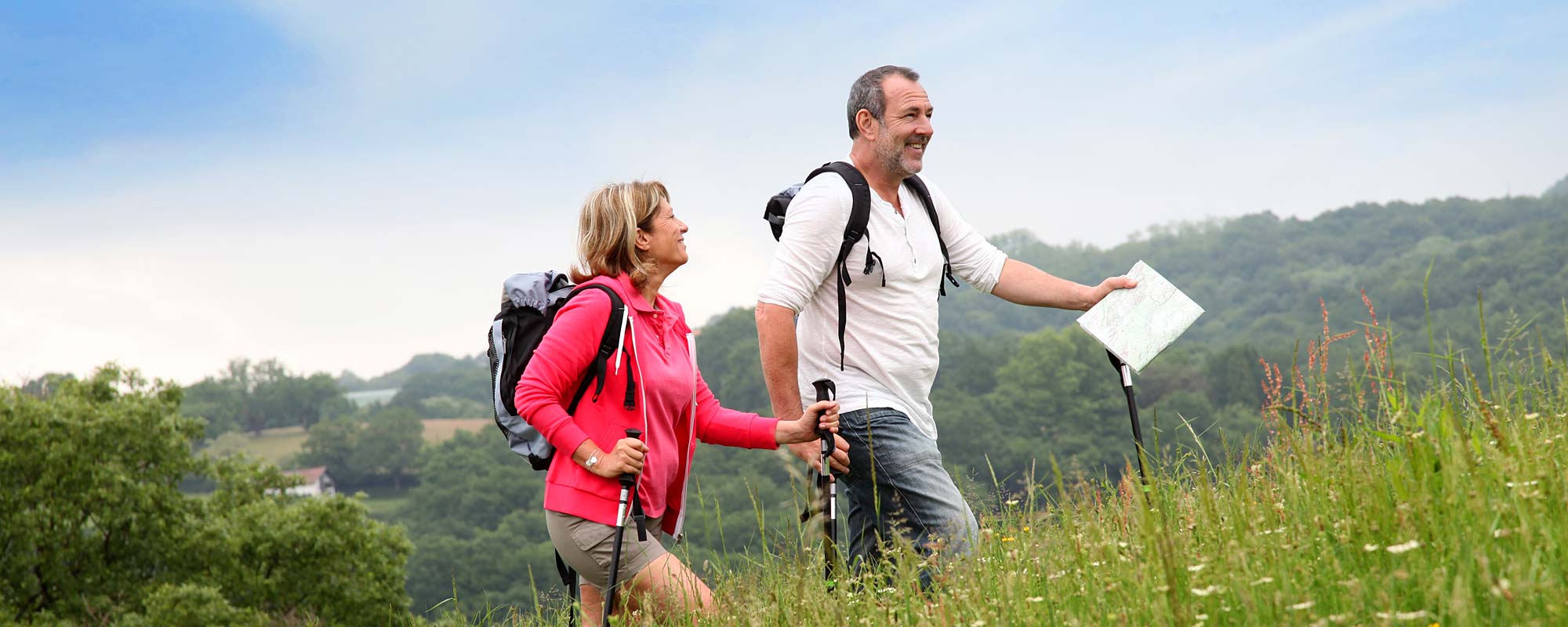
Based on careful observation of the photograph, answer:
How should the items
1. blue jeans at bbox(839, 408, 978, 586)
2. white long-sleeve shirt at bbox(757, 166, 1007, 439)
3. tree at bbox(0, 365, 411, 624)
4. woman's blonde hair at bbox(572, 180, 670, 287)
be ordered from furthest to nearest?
tree at bbox(0, 365, 411, 624) → white long-sleeve shirt at bbox(757, 166, 1007, 439) → blue jeans at bbox(839, 408, 978, 586) → woman's blonde hair at bbox(572, 180, 670, 287)

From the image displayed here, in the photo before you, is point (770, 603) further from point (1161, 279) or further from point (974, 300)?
point (974, 300)

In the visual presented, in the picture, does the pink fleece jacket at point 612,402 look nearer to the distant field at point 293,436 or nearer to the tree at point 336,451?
the distant field at point 293,436

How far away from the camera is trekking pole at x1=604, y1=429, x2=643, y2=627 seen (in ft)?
11.3

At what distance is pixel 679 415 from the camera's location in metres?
3.97

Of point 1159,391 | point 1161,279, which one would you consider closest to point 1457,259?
point 1159,391

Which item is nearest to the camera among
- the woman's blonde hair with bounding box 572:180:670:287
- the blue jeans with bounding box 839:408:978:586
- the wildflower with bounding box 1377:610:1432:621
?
the wildflower with bounding box 1377:610:1432:621

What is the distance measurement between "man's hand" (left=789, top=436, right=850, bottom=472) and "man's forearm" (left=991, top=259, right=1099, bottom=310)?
3.12 feet

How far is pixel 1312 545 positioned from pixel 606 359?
1.97 meters

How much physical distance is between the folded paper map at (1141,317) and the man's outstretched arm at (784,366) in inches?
37.8

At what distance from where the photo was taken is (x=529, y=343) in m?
3.79

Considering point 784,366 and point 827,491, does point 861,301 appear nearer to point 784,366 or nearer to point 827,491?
point 784,366

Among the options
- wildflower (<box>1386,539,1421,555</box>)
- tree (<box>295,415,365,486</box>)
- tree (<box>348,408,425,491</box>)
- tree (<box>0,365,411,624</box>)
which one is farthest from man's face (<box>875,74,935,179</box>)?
tree (<box>295,415,365,486</box>)

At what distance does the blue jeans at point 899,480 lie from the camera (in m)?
3.96

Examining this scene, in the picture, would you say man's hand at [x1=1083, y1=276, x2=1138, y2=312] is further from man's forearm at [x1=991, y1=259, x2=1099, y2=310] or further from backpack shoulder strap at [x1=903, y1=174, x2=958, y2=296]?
backpack shoulder strap at [x1=903, y1=174, x2=958, y2=296]
